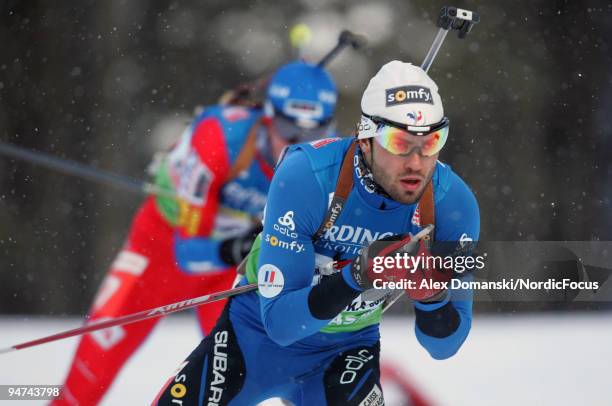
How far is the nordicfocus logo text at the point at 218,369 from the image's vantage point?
10.4 feet

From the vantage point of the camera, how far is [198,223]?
17.1ft

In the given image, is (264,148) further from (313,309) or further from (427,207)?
(313,309)

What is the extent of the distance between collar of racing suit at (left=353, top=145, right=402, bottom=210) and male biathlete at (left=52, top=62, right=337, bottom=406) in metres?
1.86

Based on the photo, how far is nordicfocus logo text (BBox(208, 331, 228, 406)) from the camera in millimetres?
3176

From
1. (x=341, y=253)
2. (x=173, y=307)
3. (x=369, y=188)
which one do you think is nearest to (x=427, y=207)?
(x=369, y=188)

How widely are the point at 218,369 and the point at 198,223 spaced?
206 cm

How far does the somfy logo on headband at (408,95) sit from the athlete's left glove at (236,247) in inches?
77.9

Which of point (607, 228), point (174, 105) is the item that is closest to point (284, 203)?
point (607, 228)

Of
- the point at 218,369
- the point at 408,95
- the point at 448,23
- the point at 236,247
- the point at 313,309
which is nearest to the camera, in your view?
the point at 313,309

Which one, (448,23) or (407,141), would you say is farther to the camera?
(448,23)

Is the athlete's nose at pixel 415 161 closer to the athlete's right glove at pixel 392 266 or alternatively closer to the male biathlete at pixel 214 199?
the athlete's right glove at pixel 392 266

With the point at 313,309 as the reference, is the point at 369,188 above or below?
above

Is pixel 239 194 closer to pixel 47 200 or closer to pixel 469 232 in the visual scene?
pixel 469 232

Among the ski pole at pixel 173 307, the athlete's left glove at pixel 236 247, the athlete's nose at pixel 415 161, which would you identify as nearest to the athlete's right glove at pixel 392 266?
the athlete's nose at pixel 415 161
